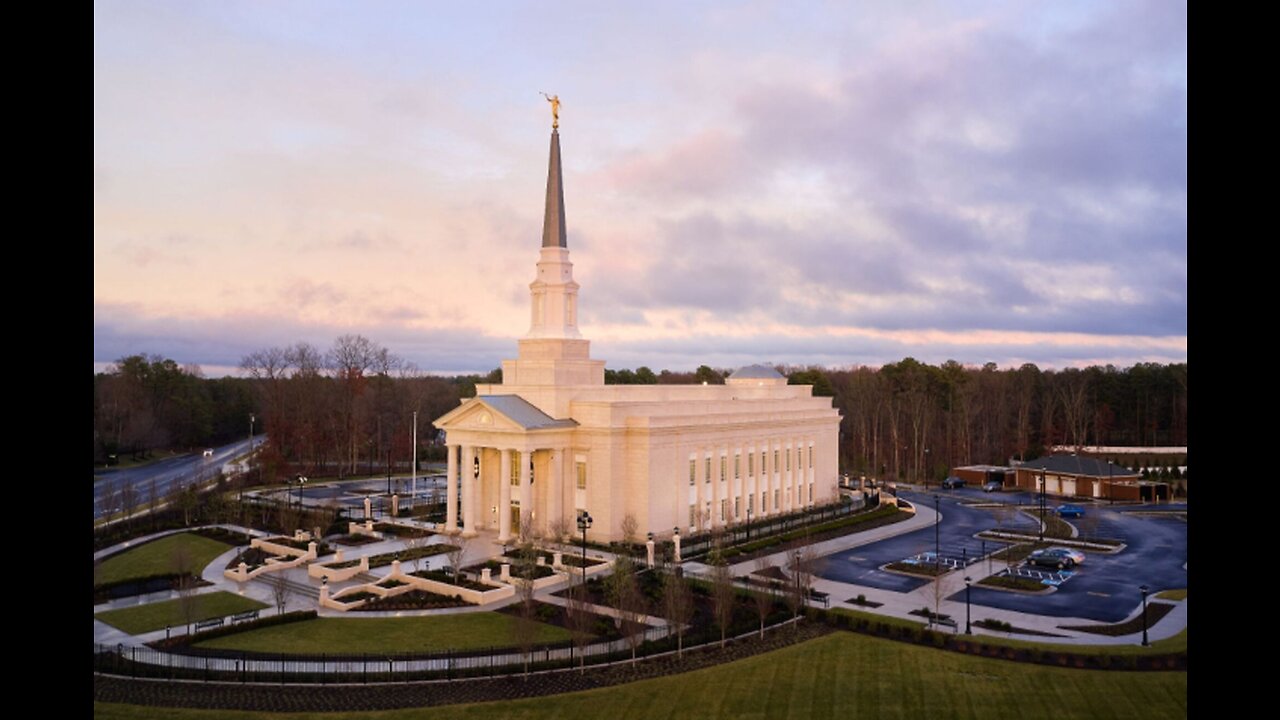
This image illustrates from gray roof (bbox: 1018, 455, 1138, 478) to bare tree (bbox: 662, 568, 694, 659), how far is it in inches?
2100

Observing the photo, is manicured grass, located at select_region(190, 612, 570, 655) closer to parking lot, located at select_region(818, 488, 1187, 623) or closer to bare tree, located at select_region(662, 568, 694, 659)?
bare tree, located at select_region(662, 568, 694, 659)

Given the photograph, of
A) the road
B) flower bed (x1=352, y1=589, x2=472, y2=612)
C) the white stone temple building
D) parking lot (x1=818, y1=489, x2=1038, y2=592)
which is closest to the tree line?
the road

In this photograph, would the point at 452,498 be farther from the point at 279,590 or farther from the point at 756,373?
the point at 756,373

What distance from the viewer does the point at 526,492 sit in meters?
50.7

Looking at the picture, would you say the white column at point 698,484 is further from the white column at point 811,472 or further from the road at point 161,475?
the road at point 161,475

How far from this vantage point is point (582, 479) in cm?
5206

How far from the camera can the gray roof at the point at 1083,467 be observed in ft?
246

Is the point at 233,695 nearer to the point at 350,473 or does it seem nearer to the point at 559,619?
the point at 559,619

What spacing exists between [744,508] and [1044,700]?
33380mm

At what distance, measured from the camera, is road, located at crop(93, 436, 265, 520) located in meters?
56.9

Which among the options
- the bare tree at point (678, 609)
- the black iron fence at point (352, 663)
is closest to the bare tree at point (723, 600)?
the bare tree at point (678, 609)

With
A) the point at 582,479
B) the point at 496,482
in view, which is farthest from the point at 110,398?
the point at 582,479

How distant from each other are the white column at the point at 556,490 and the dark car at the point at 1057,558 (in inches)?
1060
